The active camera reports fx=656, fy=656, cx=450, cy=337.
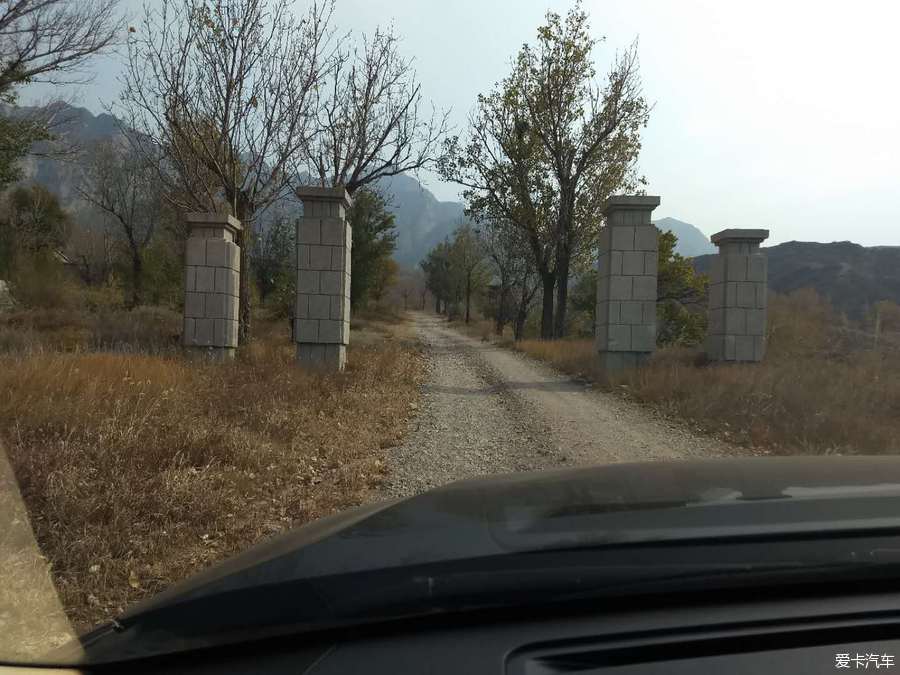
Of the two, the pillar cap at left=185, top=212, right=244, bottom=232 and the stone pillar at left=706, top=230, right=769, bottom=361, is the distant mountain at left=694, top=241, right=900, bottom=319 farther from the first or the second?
the pillar cap at left=185, top=212, right=244, bottom=232

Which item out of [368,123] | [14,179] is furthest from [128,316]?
[368,123]

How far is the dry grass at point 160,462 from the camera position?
378 centimetres

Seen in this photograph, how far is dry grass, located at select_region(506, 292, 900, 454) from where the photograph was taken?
24.1ft

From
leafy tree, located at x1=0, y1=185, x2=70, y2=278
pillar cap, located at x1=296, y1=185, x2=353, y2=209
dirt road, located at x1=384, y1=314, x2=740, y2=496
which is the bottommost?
dirt road, located at x1=384, y1=314, x2=740, y2=496

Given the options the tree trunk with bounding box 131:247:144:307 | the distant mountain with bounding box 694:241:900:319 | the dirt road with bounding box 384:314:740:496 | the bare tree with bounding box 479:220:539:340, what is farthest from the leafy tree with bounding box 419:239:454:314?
the dirt road with bounding box 384:314:740:496

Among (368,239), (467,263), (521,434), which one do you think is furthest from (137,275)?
(521,434)

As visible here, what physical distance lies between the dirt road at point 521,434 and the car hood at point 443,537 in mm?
3488

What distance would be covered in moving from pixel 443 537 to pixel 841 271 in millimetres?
84364

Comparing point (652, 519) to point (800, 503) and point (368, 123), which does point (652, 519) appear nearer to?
point (800, 503)

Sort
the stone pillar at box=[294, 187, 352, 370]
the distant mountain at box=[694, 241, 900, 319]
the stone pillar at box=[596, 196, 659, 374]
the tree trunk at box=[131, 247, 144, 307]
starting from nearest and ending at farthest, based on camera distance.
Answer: the stone pillar at box=[294, 187, 352, 370] → the stone pillar at box=[596, 196, 659, 374] → the tree trunk at box=[131, 247, 144, 307] → the distant mountain at box=[694, 241, 900, 319]

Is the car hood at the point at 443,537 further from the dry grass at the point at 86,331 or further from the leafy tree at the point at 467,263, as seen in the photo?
the leafy tree at the point at 467,263

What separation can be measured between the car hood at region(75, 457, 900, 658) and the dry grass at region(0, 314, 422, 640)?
82.4 inches

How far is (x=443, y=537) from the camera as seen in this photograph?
5.59 feet

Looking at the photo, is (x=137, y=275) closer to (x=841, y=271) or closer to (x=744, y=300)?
(x=744, y=300)
